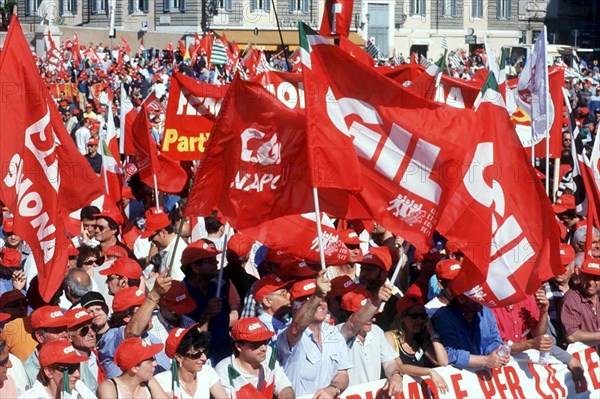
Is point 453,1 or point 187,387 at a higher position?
point 453,1

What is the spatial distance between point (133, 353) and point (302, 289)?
128cm

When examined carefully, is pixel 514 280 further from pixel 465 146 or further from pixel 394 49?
pixel 394 49

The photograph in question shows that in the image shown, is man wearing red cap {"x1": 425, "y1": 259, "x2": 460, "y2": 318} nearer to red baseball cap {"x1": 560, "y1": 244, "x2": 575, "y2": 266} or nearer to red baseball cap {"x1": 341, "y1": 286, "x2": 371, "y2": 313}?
red baseball cap {"x1": 341, "y1": 286, "x2": 371, "y2": 313}

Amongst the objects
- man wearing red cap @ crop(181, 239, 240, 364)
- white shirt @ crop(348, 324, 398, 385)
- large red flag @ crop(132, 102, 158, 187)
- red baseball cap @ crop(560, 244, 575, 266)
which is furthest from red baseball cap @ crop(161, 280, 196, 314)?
large red flag @ crop(132, 102, 158, 187)

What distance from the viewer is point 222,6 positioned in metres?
56.6

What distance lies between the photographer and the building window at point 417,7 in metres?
64.8

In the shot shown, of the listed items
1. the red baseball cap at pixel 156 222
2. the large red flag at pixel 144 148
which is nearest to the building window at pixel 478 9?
the large red flag at pixel 144 148

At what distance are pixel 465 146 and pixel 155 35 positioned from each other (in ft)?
143

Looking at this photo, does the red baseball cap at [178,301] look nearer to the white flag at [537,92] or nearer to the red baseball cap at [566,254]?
the red baseball cap at [566,254]

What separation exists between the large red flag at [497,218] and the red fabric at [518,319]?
59 cm

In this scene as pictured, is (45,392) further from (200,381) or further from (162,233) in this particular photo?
(162,233)

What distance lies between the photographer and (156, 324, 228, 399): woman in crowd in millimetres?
7102

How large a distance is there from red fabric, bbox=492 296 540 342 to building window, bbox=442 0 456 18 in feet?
185

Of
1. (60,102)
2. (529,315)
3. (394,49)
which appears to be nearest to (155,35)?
(394,49)
